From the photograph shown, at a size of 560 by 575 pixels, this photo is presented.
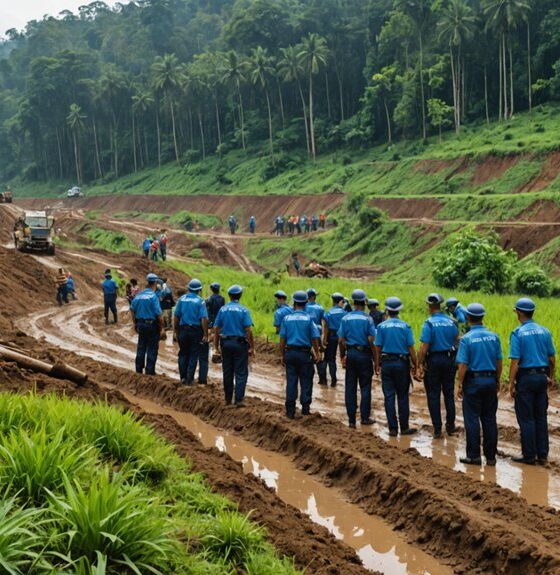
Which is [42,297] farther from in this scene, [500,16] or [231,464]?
[500,16]

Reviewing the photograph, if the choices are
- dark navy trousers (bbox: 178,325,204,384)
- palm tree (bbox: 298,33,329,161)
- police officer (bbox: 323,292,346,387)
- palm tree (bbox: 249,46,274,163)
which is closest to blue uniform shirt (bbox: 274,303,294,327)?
police officer (bbox: 323,292,346,387)

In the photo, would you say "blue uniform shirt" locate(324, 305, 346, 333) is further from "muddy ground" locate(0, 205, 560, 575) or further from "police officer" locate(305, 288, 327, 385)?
"muddy ground" locate(0, 205, 560, 575)

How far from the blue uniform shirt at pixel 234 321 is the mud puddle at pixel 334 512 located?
157 cm

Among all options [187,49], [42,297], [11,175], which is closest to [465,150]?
[42,297]

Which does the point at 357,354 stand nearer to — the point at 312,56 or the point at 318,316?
the point at 318,316

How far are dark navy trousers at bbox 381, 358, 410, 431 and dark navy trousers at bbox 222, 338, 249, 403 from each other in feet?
7.85

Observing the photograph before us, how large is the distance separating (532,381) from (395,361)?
2.03m

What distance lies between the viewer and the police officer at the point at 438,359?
10133mm

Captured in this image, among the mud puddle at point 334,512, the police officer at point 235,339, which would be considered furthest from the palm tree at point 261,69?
the mud puddle at point 334,512

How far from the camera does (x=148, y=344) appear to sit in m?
14.2

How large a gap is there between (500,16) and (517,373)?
175ft

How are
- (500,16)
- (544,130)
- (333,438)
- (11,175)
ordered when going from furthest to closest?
(11,175)
(500,16)
(544,130)
(333,438)

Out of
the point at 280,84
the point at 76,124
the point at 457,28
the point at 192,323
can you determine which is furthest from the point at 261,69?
the point at 192,323

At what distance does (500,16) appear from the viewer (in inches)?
2176
